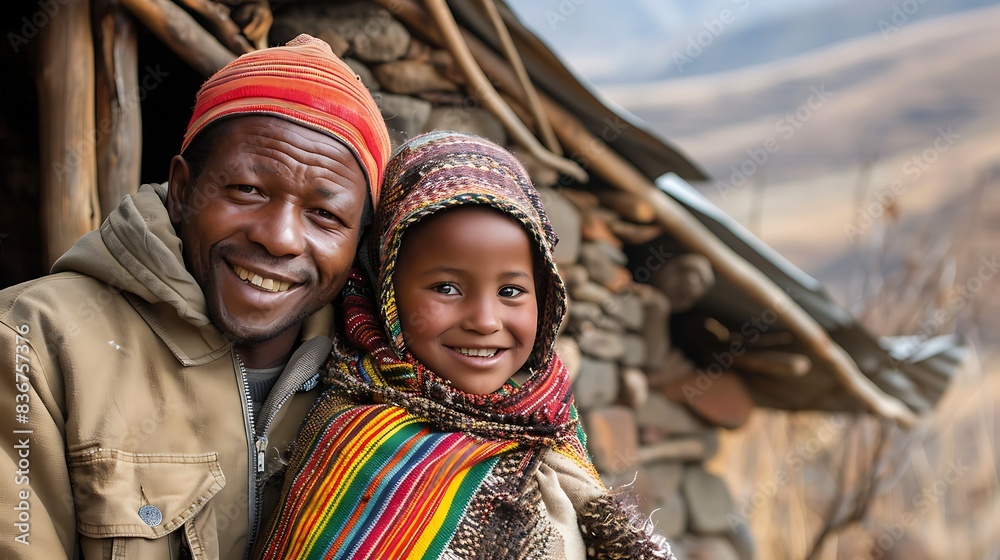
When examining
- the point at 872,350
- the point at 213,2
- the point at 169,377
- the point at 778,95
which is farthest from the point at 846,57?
the point at 169,377

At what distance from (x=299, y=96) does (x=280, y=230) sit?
0.32 meters

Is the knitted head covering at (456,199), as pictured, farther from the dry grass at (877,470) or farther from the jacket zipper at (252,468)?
the dry grass at (877,470)

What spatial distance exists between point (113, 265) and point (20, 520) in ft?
1.76

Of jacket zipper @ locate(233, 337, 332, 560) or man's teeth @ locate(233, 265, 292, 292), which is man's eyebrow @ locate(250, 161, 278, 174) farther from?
jacket zipper @ locate(233, 337, 332, 560)

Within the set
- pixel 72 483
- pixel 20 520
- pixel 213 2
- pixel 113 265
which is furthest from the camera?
pixel 213 2

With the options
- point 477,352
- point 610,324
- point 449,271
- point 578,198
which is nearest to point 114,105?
point 449,271

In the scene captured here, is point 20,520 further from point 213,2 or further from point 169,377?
point 213,2

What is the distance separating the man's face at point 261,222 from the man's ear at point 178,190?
0.10 feet

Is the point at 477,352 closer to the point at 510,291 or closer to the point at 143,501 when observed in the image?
the point at 510,291

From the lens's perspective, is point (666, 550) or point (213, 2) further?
point (213, 2)

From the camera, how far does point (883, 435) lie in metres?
6.37

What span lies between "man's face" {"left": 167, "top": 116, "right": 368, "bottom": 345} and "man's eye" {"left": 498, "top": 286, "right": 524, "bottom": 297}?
40cm

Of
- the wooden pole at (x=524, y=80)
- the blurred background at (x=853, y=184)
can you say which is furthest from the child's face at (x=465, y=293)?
the blurred background at (x=853, y=184)

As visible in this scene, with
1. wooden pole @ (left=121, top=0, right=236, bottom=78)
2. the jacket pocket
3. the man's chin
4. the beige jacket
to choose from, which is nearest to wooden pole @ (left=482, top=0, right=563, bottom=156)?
→ wooden pole @ (left=121, top=0, right=236, bottom=78)
